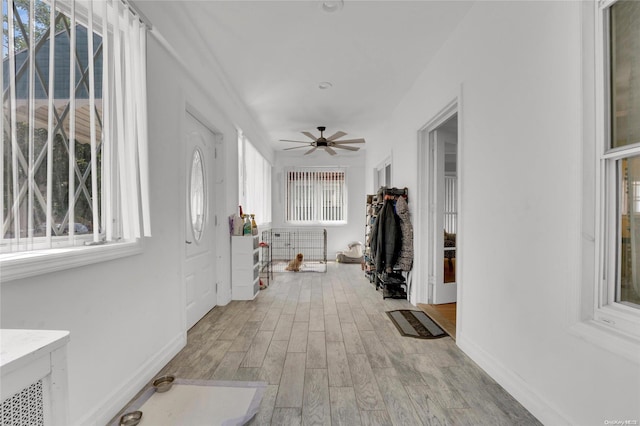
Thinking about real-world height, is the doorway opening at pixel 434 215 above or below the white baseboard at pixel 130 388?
above

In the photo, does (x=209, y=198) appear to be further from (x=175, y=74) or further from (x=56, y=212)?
(x=56, y=212)

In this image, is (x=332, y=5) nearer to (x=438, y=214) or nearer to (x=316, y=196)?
(x=438, y=214)

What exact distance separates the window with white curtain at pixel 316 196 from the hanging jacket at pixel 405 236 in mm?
3860

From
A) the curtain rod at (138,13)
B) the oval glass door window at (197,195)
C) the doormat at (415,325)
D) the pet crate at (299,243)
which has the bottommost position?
the doormat at (415,325)

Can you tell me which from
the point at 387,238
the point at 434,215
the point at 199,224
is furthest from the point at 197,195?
the point at 434,215

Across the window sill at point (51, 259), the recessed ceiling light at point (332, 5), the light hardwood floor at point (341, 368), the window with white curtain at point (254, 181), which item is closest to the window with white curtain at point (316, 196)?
the window with white curtain at point (254, 181)

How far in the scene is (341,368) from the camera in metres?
2.19

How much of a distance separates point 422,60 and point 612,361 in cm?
289

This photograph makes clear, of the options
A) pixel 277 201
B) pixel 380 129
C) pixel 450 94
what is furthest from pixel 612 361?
pixel 277 201

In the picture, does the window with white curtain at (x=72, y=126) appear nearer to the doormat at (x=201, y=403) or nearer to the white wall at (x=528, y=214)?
the doormat at (x=201, y=403)

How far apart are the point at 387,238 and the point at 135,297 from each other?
287 cm

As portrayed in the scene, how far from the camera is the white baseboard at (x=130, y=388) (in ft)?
5.10

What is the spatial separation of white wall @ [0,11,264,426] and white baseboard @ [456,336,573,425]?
7.28 feet

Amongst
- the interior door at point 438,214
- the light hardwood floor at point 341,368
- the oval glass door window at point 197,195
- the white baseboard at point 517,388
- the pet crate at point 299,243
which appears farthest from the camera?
the pet crate at point 299,243
